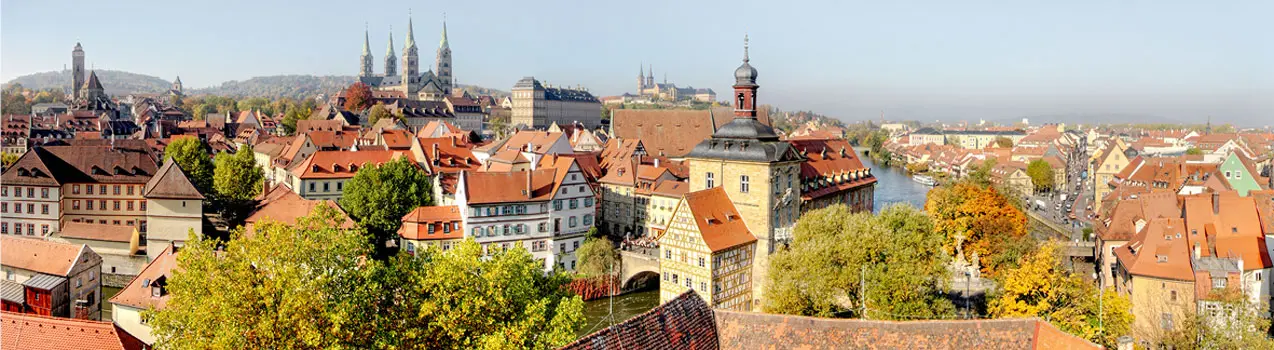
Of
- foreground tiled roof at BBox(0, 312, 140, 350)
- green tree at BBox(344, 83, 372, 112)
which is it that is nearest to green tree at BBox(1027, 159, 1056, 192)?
green tree at BBox(344, 83, 372, 112)

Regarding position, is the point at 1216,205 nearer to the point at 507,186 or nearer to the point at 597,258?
the point at 597,258

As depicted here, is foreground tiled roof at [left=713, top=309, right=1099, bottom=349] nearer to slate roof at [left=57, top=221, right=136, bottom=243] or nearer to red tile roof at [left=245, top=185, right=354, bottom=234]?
Result: red tile roof at [left=245, top=185, right=354, bottom=234]

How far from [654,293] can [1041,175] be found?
183 ft

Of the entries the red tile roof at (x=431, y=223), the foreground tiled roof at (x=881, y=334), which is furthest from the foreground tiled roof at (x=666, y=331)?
the red tile roof at (x=431, y=223)

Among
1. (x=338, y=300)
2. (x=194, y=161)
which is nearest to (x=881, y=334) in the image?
(x=338, y=300)

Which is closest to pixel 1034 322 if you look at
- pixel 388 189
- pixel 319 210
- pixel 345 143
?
pixel 319 210

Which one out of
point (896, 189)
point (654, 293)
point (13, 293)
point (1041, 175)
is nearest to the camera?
point (13, 293)

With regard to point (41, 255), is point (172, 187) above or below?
above

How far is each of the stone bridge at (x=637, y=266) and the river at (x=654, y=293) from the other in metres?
0.51

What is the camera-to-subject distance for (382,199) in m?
44.1

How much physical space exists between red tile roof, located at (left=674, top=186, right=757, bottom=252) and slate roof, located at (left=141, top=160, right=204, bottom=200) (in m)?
21.2

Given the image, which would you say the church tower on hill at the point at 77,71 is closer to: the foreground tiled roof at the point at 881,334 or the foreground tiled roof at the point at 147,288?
the foreground tiled roof at the point at 147,288

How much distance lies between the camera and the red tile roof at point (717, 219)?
3372cm

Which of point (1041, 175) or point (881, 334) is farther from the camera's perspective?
point (1041, 175)
